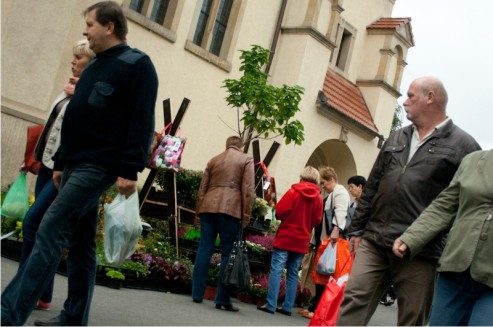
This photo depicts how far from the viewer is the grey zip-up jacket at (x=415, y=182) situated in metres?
5.76

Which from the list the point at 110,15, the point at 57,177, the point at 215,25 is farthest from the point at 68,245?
the point at 215,25

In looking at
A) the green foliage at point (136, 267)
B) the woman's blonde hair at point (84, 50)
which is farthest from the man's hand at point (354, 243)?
the green foliage at point (136, 267)

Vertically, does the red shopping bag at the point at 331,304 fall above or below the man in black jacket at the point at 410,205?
below

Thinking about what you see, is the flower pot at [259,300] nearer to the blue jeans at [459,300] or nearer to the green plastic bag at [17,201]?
the green plastic bag at [17,201]

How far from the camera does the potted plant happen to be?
384 inches

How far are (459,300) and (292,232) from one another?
633 cm

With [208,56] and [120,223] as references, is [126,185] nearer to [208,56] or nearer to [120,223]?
[120,223]

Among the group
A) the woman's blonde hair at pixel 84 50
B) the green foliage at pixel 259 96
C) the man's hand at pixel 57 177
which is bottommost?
the man's hand at pixel 57 177

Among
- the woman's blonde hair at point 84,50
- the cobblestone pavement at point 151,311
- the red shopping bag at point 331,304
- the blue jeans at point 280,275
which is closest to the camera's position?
the woman's blonde hair at point 84,50

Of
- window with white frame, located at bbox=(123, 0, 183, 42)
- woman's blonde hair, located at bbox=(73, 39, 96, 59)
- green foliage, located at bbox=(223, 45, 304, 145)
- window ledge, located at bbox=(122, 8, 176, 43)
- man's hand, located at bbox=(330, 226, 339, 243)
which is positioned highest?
window with white frame, located at bbox=(123, 0, 183, 42)

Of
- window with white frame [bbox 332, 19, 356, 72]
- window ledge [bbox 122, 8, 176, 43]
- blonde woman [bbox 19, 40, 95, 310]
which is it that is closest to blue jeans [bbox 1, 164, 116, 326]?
blonde woman [bbox 19, 40, 95, 310]

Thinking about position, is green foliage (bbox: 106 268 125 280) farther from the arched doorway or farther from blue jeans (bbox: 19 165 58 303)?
the arched doorway

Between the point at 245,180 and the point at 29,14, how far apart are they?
18.2 feet

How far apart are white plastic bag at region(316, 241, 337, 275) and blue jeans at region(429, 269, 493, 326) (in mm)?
6230
